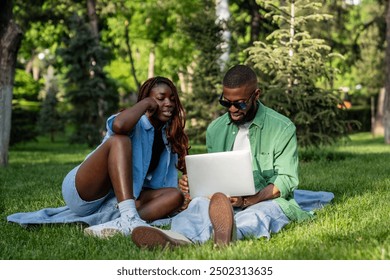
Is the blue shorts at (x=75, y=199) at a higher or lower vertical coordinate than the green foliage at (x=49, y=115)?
higher

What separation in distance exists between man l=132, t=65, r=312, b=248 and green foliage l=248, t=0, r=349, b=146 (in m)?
6.43

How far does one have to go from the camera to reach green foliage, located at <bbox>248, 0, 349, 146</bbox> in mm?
12242

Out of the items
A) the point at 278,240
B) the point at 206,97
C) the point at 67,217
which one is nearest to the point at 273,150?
the point at 278,240

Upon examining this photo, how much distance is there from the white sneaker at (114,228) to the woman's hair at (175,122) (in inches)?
33.9

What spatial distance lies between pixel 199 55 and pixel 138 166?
10768mm

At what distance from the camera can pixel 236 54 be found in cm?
1686

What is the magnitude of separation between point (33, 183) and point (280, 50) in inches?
194

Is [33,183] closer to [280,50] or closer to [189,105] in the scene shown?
[280,50]

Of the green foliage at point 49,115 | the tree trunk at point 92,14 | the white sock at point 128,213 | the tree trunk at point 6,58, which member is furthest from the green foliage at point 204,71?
the green foliage at point 49,115

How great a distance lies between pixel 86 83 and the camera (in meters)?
23.3

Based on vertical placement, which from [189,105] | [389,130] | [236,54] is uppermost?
[236,54]

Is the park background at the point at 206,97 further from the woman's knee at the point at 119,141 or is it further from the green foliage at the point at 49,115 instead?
the woman's knee at the point at 119,141

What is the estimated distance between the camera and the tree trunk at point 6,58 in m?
13.4
